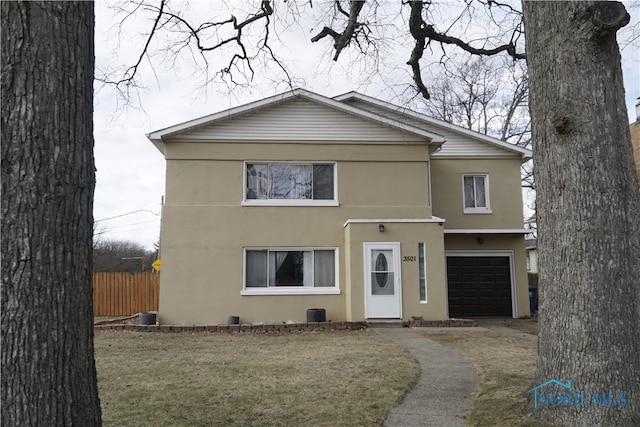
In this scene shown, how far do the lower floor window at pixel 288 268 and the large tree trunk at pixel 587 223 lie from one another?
10.3 meters

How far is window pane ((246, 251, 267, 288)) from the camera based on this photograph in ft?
48.6

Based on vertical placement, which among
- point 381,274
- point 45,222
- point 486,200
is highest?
point 486,200

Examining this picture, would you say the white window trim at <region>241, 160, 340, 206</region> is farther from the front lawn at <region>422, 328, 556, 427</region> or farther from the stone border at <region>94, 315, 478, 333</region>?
the front lawn at <region>422, 328, 556, 427</region>

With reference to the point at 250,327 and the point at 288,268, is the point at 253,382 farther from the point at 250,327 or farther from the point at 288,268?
the point at 288,268

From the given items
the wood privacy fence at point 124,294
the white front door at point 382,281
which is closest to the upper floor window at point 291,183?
the white front door at point 382,281

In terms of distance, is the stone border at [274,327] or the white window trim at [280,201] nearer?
the stone border at [274,327]

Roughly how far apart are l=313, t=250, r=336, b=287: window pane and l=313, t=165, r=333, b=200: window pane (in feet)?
5.55

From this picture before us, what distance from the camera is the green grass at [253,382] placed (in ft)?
17.1

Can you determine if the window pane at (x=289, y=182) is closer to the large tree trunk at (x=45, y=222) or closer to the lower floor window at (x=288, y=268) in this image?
the lower floor window at (x=288, y=268)

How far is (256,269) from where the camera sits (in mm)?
14883

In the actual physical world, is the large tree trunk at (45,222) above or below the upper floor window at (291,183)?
below

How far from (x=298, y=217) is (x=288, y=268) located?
1507 millimetres

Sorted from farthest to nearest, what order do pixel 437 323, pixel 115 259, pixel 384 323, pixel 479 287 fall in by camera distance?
pixel 115 259, pixel 479 287, pixel 384 323, pixel 437 323

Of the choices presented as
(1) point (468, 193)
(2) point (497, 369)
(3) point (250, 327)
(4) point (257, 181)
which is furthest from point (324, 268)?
(2) point (497, 369)
